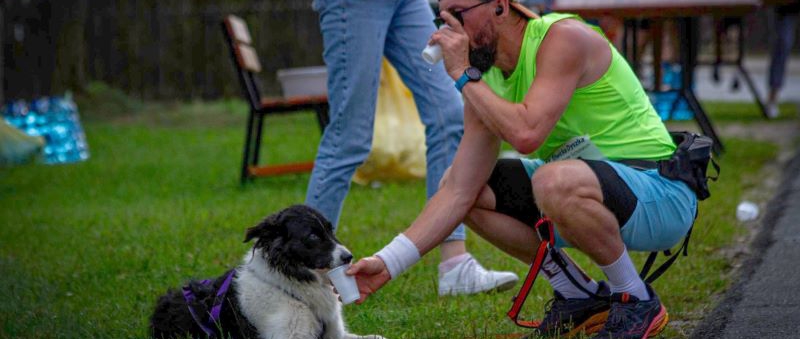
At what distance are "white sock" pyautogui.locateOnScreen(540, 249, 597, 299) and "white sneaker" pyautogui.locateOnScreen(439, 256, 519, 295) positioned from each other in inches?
29.8

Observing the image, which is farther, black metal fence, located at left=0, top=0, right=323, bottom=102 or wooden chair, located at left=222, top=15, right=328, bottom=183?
black metal fence, located at left=0, top=0, right=323, bottom=102

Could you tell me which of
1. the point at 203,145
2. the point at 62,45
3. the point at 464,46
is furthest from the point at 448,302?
the point at 62,45

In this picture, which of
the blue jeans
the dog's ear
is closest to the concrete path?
the blue jeans

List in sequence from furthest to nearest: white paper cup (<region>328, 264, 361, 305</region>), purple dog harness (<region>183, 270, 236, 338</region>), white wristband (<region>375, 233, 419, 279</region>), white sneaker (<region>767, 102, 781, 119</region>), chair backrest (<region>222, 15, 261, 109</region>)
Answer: white sneaker (<region>767, 102, 781, 119</region>) → chair backrest (<region>222, 15, 261, 109</region>) → purple dog harness (<region>183, 270, 236, 338</region>) → white wristband (<region>375, 233, 419, 279</region>) → white paper cup (<region>328, 264, 361, 305</region>)

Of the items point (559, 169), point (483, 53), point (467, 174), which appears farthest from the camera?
point (467, 174)

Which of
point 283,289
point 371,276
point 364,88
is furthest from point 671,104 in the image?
point 371,276

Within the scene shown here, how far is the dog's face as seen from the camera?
4.09 meters

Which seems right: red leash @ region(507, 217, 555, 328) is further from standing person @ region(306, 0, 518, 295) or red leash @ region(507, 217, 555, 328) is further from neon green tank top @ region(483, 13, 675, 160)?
standing person @ region(306, 0, 518, 295)

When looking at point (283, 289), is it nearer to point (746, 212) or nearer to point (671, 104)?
point (746, 212)

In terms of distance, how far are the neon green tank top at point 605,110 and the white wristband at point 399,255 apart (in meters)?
0.65

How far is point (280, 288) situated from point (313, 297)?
0.12 meters

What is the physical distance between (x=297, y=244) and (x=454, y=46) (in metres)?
0.90

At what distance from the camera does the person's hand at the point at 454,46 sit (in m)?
3.89

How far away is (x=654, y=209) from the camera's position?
399 centimetres
